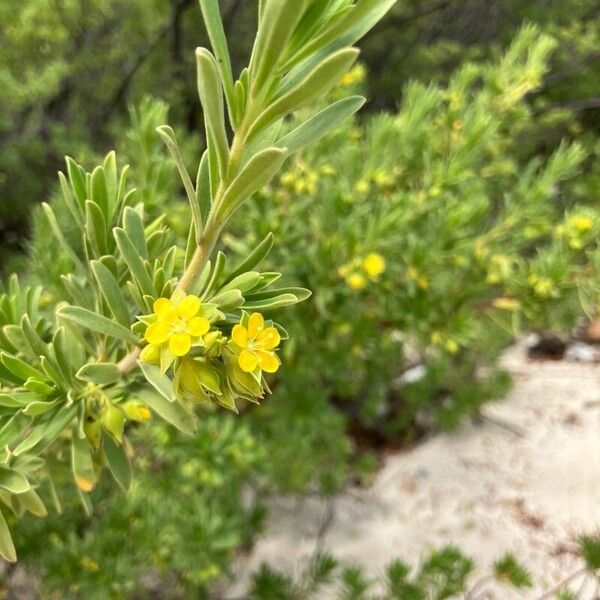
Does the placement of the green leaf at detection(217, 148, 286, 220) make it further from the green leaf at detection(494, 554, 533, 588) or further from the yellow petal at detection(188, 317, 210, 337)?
the green leaf at detection(494, 554, 533, 588)

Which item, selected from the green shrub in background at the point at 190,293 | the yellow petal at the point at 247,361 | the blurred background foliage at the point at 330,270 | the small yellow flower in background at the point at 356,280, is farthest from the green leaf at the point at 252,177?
the small yellow flower in background at the point at 356,280

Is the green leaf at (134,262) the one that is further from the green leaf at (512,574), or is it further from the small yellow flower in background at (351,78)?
the green leaf at (512,574)

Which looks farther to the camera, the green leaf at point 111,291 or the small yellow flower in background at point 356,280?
the small yellow flower in background at point 356,280

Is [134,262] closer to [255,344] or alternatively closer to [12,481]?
[255,344]

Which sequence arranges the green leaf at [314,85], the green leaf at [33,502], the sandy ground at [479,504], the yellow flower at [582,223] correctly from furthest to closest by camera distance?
the sandy ground at [479,504] < the yellow flower at [582,223] < the green leaf at [33,502] < the green leaf at [314,85]

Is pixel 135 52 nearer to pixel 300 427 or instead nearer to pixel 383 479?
pixel 300 427

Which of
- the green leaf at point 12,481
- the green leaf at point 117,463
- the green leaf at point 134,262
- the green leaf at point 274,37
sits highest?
the green leaf at point 274,37

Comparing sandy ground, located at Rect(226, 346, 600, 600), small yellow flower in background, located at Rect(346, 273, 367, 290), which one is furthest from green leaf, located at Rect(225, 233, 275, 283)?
sandy ground, located at Rect(226, 346, 600, 600)

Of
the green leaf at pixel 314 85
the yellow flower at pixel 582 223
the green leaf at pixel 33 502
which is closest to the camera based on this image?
the green leaf at pixel 314 85
